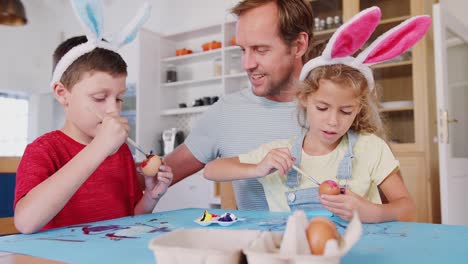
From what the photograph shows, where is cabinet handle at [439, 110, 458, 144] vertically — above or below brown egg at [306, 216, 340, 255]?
above

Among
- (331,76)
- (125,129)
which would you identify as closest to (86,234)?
(125,129)

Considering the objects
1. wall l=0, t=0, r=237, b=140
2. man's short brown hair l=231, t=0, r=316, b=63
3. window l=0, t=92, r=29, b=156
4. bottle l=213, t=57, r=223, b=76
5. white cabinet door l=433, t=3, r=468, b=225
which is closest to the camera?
man's short brown hair l=231, t=0, r=316, b=63

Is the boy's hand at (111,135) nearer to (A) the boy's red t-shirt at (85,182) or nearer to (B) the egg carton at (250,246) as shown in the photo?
(A) the boy's red t-shirt at (85,182)

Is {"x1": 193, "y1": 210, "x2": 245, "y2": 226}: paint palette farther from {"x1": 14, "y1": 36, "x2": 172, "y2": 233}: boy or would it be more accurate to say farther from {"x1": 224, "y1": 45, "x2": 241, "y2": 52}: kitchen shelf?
{"x1": 224, "y1": 45, "x2": 241, "y2": 52}: kitchen shelf

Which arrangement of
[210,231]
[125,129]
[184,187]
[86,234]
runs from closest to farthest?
1. [210,231]
2. [86,234]
3. [125,129]
4. [184,187]

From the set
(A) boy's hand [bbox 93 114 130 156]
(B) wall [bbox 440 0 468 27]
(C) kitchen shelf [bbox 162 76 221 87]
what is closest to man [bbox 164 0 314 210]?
(A) boy's hand [bbox 93 114 130 156]

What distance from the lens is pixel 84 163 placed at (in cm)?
99

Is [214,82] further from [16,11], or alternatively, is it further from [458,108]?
[458,108]

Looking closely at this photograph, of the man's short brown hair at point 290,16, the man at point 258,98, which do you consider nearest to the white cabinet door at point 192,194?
the man at point 258,98

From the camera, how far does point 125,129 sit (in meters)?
1.05

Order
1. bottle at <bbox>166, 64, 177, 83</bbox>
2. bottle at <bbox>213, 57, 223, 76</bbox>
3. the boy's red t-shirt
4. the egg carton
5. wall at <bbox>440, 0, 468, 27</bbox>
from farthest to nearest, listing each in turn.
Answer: bottle at <bbox>166, 64, 177, 83</bbox>
bottle at <bbox>213, 57, 223, 76</bbox>
wall at <bbox>440, 0, 468, 27</bbox>
the boy's red t-shirt
the egg carton

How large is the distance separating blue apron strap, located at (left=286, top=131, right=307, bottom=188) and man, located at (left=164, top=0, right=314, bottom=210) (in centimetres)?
20

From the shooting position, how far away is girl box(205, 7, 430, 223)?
1.11 metres

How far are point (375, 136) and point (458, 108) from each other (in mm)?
2305
